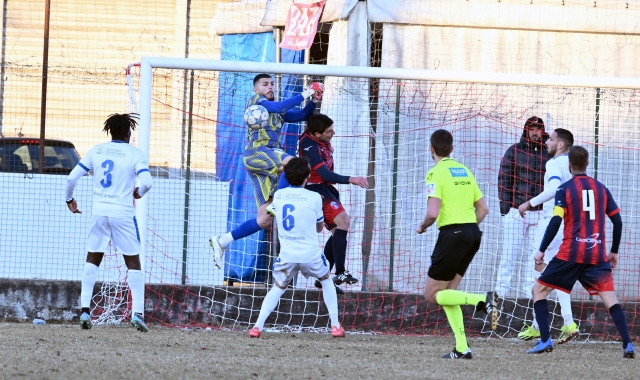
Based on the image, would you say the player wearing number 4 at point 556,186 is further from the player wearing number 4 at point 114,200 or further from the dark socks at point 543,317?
the player wearing number 4 at point 114,200

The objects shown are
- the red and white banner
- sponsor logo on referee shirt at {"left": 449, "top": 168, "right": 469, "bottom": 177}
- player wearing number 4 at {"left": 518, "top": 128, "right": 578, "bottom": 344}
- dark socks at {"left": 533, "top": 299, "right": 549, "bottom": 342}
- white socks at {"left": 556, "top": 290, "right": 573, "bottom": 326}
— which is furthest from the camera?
the red and white banner

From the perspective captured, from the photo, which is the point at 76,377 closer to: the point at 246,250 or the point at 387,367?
the point at 387,367

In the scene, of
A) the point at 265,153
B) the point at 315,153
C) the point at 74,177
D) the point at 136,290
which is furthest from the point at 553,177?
the point at 74,177

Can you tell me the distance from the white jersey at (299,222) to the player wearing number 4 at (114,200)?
1221 millimetres

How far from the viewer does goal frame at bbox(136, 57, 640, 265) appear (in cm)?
1060

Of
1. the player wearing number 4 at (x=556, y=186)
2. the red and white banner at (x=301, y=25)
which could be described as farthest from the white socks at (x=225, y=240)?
the player wearing number 4 at (x=556, y=186)

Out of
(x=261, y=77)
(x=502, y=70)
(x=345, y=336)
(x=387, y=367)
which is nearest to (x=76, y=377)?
(x=387, y=367)

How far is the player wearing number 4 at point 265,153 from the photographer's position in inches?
400

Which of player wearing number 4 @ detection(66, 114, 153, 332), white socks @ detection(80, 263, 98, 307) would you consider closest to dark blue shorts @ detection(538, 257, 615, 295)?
player wearing number 4 @ detection(66, 114, 153, 332)

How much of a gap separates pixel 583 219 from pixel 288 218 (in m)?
2.46

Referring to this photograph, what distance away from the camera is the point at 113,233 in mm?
9383

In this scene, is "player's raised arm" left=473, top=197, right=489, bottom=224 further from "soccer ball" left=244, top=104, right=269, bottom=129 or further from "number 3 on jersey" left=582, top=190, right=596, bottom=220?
"soccer ball" left=244, top=104, right=269, bottom=129

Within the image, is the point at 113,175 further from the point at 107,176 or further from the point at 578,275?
the point at 578,275

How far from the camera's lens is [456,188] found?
302 inches
